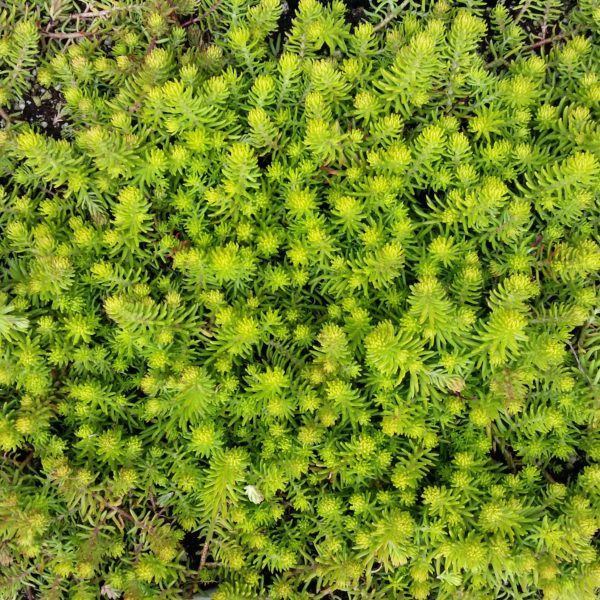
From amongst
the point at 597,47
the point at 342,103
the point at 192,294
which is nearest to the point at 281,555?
the point at 192,294

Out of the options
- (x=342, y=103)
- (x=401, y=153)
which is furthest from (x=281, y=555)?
(x=342, y=103)

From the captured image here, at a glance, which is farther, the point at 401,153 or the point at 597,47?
the point at 597,47

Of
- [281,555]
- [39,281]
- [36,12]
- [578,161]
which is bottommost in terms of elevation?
[281,555]

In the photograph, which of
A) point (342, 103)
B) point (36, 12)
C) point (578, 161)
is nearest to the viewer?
point (578, 161)

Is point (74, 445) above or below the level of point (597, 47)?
below

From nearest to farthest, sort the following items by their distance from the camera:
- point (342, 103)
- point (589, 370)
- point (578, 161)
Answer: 1. point (578, 161)
2. point (589, 370)
3. point (342, 103)

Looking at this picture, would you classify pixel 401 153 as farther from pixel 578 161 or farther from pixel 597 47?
pixel 597 47

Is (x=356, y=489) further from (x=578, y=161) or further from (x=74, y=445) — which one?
(x=578, y=161)
